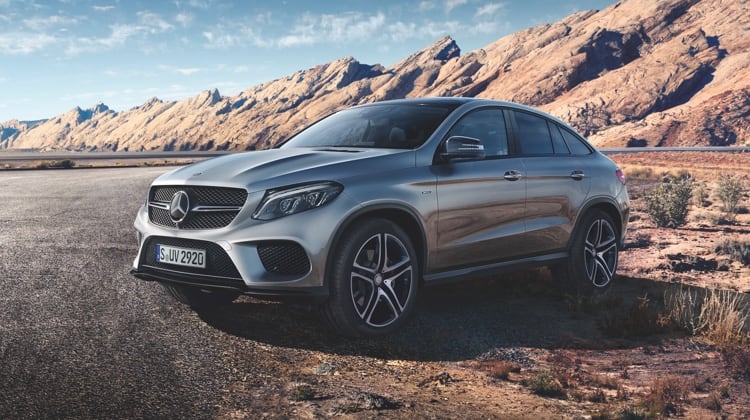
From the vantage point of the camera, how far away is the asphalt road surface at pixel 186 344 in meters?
3.75

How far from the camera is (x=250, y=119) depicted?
15300 cm

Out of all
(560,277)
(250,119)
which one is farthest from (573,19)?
(560,277)

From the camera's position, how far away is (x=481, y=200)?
18.3 ft

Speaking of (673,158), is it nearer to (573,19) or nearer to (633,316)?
(633,316)

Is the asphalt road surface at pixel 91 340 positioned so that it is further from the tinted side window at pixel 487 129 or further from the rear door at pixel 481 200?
the tinted side window at pixel 487 129

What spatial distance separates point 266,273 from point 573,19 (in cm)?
11750

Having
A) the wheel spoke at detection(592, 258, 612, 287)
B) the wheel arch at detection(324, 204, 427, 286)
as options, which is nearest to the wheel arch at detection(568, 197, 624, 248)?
the wheel spoke at detection(592, 258, 612, 287)

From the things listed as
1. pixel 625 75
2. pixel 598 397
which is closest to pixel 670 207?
pixel 598 397

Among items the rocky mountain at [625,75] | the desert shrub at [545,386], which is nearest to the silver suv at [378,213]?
the desert shrub at [545,386]

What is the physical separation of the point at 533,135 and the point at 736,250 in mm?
5945

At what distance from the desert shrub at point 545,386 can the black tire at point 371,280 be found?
1215 millimetres

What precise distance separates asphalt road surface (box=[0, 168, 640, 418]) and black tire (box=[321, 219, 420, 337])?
0.17 metres

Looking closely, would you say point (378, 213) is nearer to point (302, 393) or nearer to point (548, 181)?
point (302, 393)

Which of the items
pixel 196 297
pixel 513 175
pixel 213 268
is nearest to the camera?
pixel 213 268
